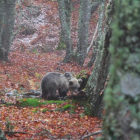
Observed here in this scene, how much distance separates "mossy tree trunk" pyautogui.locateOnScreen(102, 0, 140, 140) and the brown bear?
331 inches

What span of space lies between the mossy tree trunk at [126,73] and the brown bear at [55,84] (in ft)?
27.6

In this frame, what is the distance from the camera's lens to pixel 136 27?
1.91 m

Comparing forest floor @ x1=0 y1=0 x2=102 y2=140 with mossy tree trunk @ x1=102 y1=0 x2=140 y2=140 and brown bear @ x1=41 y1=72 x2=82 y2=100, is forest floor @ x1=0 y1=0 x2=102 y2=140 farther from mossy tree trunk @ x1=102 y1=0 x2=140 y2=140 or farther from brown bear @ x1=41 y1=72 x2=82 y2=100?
mossy tree trunk @ x1=102 y1=0 x2=140 y2=140

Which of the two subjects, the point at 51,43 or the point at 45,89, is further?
the point at 51,43

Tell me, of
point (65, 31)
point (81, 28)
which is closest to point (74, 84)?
point (65, 31)

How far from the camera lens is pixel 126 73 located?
1933 mm

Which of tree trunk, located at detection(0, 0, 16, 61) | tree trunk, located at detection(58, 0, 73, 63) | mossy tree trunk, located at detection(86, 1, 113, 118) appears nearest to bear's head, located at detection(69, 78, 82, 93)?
mossy tree trunk, located at detection(86, 1, 113, 118)

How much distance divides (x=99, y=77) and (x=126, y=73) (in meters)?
6.16

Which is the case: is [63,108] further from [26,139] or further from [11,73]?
[11,73]

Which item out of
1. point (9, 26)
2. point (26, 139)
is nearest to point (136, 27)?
point (26, 139)

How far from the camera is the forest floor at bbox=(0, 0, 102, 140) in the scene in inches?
278

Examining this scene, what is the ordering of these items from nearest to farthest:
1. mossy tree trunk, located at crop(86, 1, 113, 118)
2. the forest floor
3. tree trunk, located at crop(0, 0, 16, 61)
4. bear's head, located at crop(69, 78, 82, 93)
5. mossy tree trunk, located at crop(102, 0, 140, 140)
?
mossy tree trunk, located at crop(102, 0, 140, 140), the forest floor, mossy tree trunk, located at crop(86, 1, 113, 118), bear's head, located at crop(69, 78, 82, 93), tree trunk, located at crop(0, 0, 16, 61)

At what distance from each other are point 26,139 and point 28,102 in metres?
3.51

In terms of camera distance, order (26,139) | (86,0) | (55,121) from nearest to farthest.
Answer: (26,139), (55,121), (86,0)
